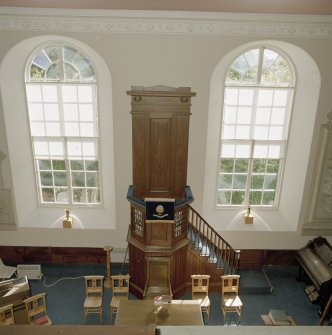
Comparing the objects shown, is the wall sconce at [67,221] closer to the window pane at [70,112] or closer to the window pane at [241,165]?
the window pane at [70,112]

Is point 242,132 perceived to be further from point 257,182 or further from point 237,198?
point 237,198

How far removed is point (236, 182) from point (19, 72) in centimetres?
538

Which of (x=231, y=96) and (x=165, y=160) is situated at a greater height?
(x=231, y=96)

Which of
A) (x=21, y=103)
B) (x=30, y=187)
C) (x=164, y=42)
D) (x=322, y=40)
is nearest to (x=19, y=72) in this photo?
(x=21, y=103)

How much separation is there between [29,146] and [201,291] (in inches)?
191

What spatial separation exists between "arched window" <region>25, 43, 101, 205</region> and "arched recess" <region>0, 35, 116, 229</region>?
0.58 feet

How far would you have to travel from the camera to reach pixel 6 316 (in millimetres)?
6453

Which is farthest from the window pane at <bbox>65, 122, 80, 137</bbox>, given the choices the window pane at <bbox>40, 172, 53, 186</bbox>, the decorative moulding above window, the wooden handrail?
the decorative moulding above window

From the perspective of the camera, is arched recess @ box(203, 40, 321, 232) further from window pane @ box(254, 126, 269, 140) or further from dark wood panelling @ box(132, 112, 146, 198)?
dark wood panelling @ box(132, 112, 146, 198)

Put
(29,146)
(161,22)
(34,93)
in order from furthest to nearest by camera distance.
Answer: (29,146) → (34,93) → (161,22)

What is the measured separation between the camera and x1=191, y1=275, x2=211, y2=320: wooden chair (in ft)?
22.9

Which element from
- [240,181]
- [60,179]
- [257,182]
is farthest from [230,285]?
[60,179]

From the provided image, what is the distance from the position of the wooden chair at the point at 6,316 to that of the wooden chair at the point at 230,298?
12.6 feet

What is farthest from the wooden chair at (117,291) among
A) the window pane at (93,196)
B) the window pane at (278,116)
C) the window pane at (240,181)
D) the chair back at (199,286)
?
the window pane at (278,116)
